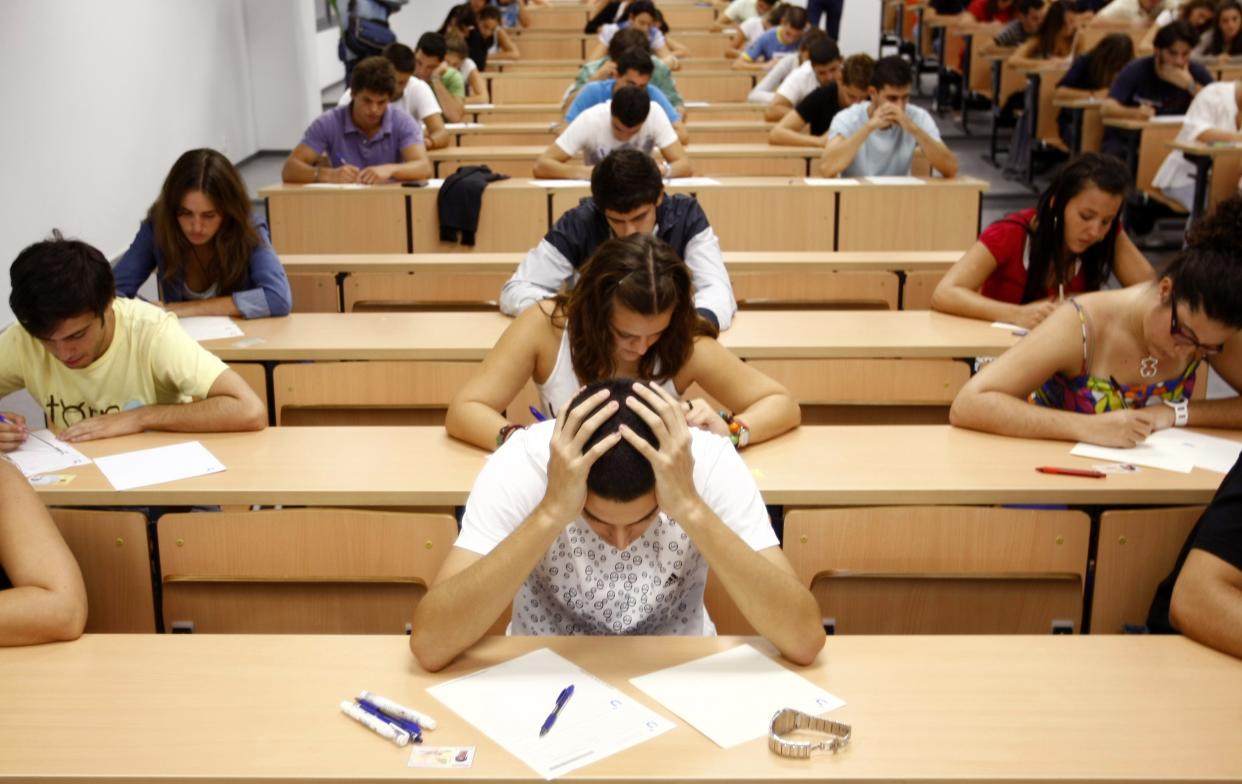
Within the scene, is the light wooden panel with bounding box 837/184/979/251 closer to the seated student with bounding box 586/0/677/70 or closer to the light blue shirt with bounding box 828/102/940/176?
the light blue shirt with bounding box 828/102/940/176

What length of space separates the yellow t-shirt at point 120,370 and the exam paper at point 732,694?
1.47 metres

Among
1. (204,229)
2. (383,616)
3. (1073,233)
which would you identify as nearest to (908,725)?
(383,616)

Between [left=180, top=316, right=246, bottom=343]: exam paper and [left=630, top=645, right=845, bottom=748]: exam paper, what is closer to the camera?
[left=630, top=645, right=845, bottom=748]: exam paper

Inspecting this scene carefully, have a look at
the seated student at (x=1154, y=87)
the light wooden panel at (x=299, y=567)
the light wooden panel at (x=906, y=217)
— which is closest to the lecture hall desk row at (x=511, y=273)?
the light wooden panel at (x=906, y=217)

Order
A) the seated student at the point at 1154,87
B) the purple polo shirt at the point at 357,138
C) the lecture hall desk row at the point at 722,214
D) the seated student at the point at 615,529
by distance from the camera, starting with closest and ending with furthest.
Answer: the seated student at the point at 615,529 → the lecture hall desk row at the point at 722,214 → the purple polo shirt at the point at 357,138 → the seated student at the point at 1154,87

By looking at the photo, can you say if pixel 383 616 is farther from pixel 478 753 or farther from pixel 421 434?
pixel 478 753

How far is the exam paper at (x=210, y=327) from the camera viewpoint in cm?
341

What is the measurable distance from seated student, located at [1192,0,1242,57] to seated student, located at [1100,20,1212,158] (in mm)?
1427

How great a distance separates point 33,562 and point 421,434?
3.10 feet

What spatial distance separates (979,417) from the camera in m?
2.61

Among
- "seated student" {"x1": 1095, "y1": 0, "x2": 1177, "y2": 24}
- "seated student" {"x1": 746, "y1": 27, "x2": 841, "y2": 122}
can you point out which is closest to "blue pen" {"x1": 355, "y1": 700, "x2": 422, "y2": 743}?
"seated student" {"x1": 746, "y1": 27, "x2": 841, "y2": 122}

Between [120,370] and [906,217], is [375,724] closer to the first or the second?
[120,370]

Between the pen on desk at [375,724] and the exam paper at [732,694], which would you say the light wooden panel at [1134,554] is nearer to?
the exam paper at [732,694]

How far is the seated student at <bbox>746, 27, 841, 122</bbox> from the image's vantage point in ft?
24.4
